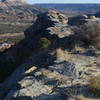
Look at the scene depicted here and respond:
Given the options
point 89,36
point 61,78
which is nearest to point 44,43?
point 89,36

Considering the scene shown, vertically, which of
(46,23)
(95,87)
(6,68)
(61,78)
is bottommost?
(6,68)

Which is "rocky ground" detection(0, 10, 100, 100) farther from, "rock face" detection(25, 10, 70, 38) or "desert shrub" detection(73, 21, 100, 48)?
"rock face" detection(25, 10, 70, 38)

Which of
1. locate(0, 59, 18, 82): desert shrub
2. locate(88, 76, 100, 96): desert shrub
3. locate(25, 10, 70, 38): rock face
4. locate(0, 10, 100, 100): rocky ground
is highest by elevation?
locate(88, 76, 100, 96): desert shrub

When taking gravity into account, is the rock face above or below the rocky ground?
below

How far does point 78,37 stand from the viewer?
18734 millimetres

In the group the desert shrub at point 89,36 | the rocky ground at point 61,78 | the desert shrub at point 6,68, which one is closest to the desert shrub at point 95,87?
the rocky ground at point 61,78

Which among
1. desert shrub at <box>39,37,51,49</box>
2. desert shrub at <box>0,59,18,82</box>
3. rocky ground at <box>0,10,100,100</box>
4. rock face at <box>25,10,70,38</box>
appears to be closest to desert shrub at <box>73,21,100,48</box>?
rocky ground at <box>0,10,100,100</box>

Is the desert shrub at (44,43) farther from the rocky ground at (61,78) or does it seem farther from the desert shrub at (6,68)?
the rocky ground at (61,78)

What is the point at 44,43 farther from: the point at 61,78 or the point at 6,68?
the point at 61,78

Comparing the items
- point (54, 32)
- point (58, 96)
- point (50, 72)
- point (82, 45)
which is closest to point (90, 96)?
point (58, 96)

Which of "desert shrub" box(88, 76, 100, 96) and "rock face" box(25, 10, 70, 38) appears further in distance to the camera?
"rock face" box(25, 10, 70, 38)

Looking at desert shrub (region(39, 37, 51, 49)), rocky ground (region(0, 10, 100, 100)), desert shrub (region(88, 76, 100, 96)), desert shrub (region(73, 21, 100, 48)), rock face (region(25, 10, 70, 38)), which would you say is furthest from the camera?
rock face (region(25, 10, 70, 38))

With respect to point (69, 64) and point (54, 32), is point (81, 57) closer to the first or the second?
point (69, 64)

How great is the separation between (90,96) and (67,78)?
2.40 metres
